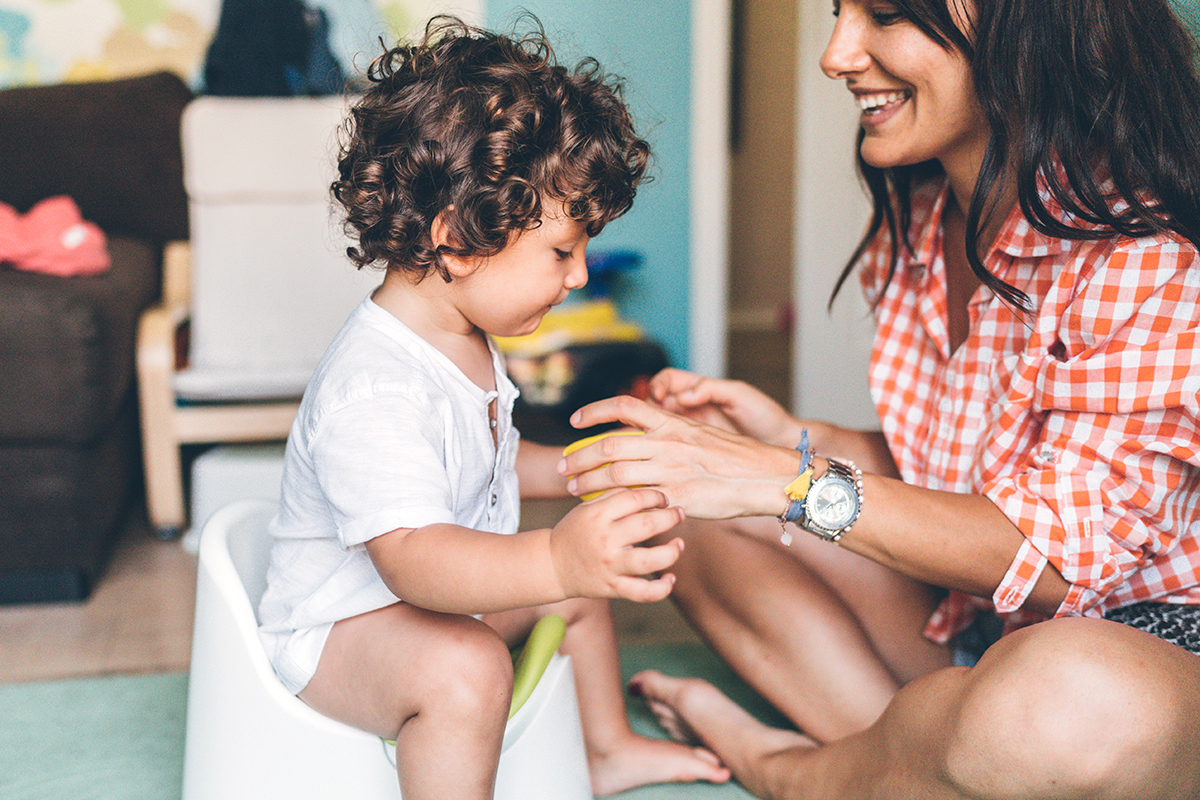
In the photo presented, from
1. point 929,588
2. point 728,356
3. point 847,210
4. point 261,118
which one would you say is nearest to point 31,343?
point 261,118

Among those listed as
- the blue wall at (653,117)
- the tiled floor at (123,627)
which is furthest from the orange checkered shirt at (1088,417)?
the blue wall at (653,117)

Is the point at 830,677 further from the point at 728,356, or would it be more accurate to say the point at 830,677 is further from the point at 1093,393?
the point at 728,356

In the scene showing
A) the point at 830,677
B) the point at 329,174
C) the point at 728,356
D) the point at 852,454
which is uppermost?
the point at 329,174

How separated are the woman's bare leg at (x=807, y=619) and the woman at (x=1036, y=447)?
11mm

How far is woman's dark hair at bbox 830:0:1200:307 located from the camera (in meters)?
0.86

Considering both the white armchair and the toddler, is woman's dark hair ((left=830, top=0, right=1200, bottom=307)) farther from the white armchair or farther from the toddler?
the white armchair

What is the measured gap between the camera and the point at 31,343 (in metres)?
1.58

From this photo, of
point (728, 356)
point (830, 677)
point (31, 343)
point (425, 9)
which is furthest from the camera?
point (728, 356)

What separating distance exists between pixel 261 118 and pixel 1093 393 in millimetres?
Answer: 1825

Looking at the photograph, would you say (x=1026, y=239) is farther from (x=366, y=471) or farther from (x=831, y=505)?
(x=366, y=471)

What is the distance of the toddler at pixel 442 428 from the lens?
2.44 ft

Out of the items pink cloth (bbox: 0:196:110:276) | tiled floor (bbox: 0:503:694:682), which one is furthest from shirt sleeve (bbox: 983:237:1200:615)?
pink cloth (bbox: 0:196:110:276)

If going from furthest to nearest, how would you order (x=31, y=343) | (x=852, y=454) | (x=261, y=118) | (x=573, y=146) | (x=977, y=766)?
(x=261, y=118)
(x=31, y=343)
(x=852, y=454)
(x=573, y=146)
(x=977, y=766)

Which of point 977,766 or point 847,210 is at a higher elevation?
point 847,210
